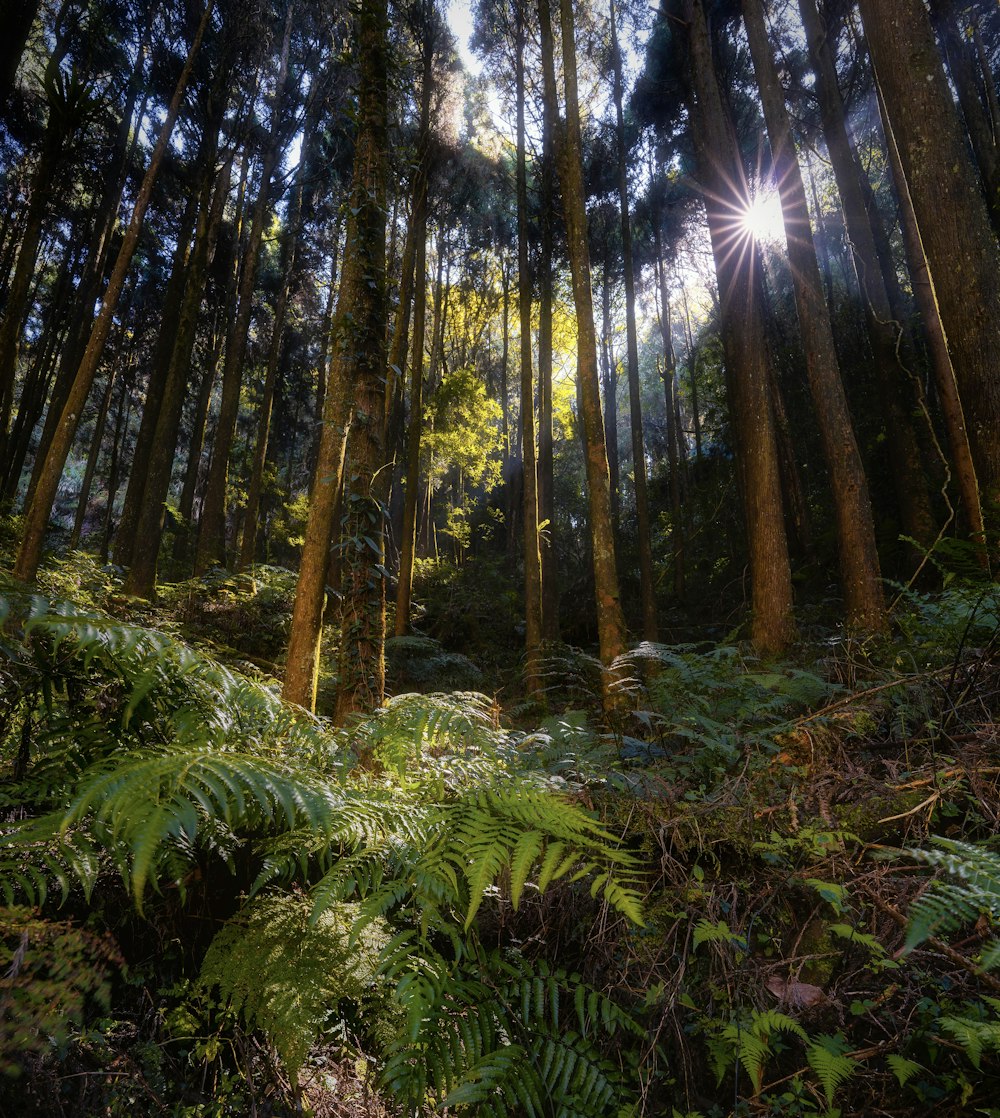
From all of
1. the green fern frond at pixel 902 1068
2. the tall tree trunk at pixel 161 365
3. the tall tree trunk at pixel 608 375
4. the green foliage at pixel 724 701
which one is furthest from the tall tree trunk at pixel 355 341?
the tall tree trunk at pixel 608 375

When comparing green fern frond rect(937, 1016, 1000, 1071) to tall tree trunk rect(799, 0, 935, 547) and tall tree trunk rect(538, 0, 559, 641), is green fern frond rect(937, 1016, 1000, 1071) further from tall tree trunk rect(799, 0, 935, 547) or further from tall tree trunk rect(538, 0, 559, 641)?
tall tree trunk rect(538, 0, 559, 641)

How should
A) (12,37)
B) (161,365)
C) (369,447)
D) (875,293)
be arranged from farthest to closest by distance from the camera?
(161,365) → (875,293) → (12,37) → (369,447)

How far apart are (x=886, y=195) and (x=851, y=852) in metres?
27.5

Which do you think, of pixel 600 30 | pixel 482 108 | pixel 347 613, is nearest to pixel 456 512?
Answer: pixel 482 108

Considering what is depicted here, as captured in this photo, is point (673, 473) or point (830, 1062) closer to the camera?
point (830, 1062)

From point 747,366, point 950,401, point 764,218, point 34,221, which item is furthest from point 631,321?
point 34,221

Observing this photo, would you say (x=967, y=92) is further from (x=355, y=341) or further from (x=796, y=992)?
(x=796, y=992)

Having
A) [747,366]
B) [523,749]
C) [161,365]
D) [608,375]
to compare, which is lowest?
[523,749]

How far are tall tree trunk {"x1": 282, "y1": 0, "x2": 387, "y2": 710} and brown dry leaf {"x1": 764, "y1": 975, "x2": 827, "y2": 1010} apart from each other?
3105 mm

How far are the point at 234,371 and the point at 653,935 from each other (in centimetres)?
1458

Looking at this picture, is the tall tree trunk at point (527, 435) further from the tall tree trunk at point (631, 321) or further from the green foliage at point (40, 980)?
the green foliage at point (40, 980)

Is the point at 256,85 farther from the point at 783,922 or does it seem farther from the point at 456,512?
the point at 783,922

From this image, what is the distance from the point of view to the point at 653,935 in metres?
2.05

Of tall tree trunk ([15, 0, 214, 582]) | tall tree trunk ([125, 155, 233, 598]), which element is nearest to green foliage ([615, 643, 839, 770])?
tall tree trunk ([15, 0, 214, 582])
